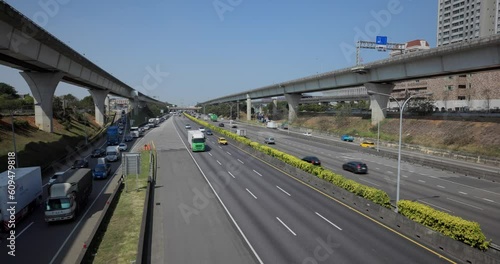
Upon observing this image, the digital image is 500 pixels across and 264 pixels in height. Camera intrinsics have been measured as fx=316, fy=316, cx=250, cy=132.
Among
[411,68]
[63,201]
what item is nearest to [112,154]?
[63,201]

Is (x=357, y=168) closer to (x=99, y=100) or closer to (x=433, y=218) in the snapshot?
(x=433, y=218)

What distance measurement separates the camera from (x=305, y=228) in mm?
19078

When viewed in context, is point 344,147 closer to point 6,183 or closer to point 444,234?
point 444,234

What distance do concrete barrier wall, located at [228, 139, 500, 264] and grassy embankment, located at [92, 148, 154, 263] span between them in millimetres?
15155

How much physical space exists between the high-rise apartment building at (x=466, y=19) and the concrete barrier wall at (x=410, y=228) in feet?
461

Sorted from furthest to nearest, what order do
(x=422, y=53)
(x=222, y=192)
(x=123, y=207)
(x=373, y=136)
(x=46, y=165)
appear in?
(x=373, y=136) → (x=422, y=53) → (x=46, y=165) → (x=222, y=192) → (x=123, y=207)

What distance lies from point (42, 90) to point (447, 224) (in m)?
53.4

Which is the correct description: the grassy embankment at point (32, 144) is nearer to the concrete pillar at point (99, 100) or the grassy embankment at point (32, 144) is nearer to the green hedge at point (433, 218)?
the concrete pillar at point (99, 100)

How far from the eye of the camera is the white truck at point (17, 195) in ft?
63.8

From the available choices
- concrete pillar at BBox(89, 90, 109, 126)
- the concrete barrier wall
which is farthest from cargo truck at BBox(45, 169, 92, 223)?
concrete pillar at BBox(89, 90, 109, 126)

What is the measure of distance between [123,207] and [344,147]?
150 feet

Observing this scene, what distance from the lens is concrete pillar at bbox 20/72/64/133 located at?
4709 centimetres

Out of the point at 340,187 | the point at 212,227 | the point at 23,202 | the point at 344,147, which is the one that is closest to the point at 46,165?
the point at 23,202

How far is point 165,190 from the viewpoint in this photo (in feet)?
94.0
